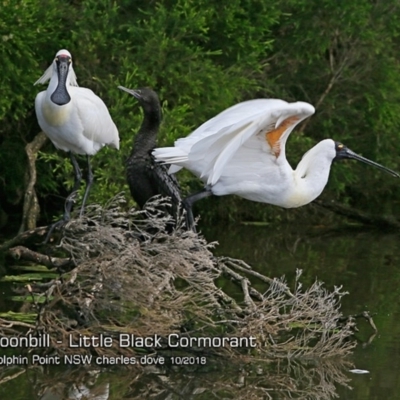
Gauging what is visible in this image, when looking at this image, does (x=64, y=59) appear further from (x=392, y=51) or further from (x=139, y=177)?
(x=392, y=51)

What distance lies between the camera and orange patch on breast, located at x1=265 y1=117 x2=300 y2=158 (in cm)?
971

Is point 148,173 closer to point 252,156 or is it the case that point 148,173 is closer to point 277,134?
point 252,156

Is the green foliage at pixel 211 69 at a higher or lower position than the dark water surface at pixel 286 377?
lower

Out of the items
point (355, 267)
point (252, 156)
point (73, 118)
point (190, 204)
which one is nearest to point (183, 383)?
point (190, 204)

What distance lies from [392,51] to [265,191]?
351 inches

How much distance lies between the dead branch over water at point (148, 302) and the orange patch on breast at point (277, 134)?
→ 4.53 ft

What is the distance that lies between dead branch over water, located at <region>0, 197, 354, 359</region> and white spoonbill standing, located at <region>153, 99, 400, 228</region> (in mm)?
927

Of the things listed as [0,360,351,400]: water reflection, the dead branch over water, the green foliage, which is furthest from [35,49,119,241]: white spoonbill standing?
the green foliage

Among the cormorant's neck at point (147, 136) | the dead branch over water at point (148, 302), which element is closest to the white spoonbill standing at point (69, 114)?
the cormorant's neck at point (147, 136)

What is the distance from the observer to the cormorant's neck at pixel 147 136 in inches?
432

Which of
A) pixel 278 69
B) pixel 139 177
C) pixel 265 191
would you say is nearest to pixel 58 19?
pixel 278 69

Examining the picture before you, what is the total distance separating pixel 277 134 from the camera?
993 cm

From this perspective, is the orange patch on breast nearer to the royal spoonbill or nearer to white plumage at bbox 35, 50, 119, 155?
the royal spoonbill

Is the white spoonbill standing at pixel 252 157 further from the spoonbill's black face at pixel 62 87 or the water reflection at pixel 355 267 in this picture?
the water reflection at pixel 355 267
